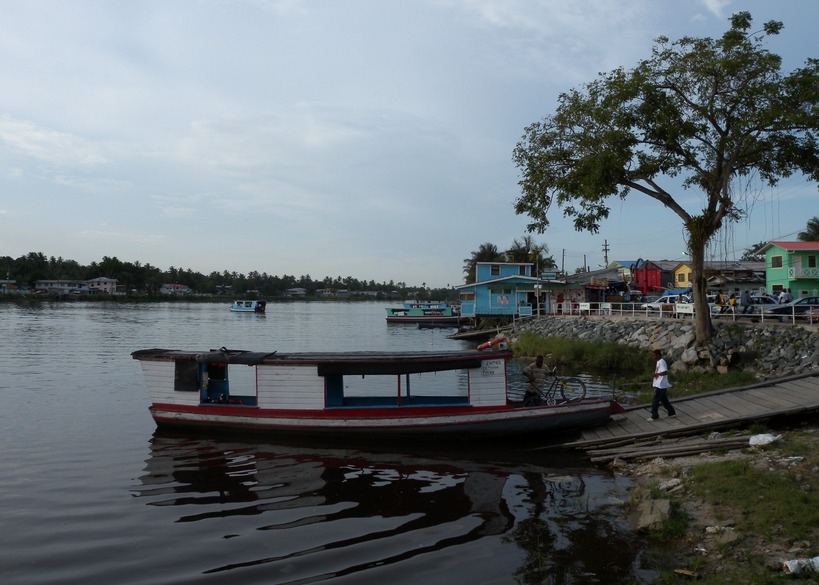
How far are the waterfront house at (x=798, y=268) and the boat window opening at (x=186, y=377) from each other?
4644cm

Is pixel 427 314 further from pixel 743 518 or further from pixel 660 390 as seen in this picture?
pixel 743 518

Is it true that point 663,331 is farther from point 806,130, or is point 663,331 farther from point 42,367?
point 42,367

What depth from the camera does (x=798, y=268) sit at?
1848 inches

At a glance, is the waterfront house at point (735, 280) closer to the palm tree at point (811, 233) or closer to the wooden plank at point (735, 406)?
the palm tree at point (811, 233)

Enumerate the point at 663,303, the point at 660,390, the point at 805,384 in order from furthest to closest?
1. the point at 663,303
2. the point at 805,384
3. the point at 660,390

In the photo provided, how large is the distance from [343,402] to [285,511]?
5.69 meters

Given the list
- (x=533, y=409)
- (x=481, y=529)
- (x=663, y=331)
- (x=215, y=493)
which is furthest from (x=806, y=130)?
(x=215, y=493)

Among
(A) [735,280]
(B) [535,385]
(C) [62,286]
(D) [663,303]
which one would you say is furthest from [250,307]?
(B) [535,385]

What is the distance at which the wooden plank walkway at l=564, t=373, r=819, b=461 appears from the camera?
41.6 ft

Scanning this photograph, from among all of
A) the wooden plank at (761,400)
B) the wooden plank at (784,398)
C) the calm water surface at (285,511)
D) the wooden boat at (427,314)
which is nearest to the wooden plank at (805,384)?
the wooden plank at (784,398)

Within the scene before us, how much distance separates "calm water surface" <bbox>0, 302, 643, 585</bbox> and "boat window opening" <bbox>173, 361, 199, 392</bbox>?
4.21 feet

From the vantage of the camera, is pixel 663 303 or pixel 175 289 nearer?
pixel 663 303

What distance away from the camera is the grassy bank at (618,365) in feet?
68.2

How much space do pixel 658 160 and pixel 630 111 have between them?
7.80 feet
